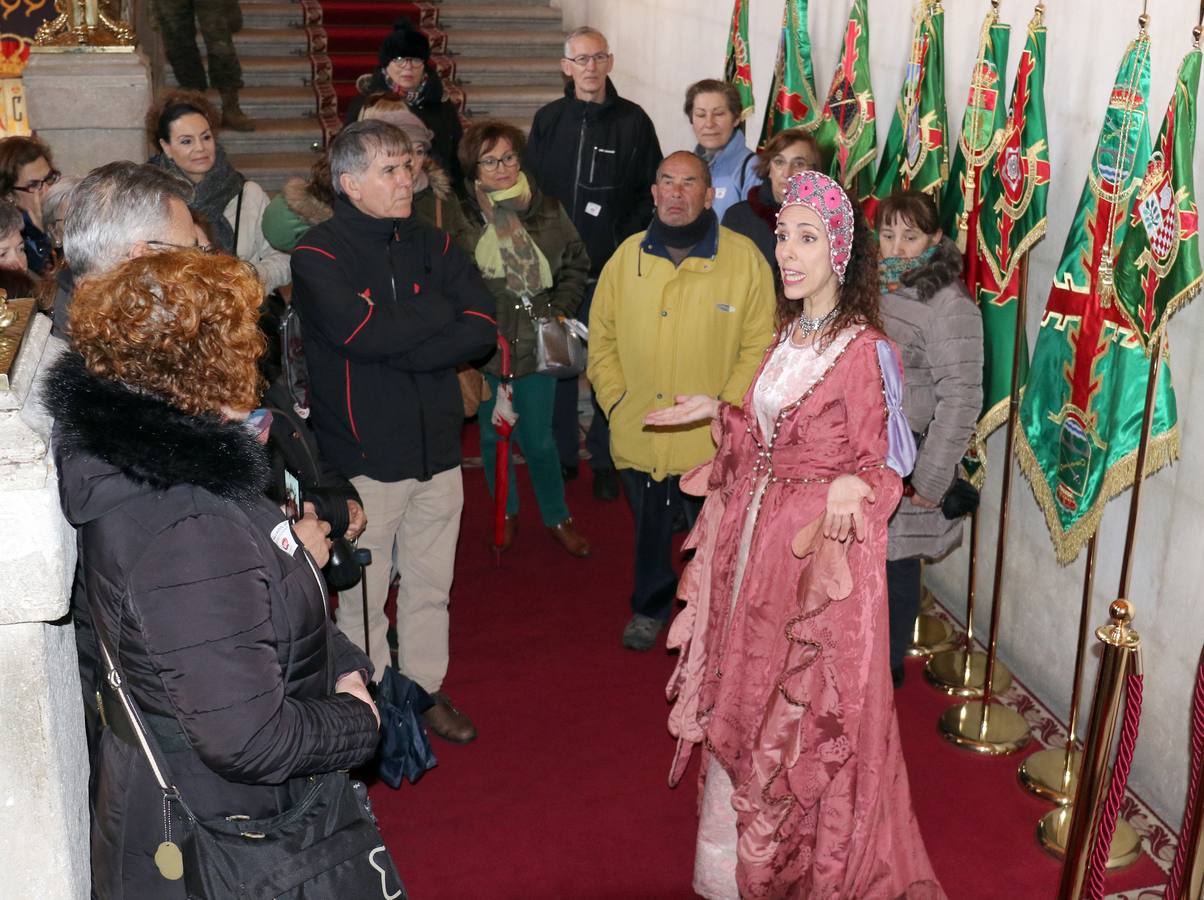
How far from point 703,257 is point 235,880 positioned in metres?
3.20

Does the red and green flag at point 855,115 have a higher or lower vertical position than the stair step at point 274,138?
higher

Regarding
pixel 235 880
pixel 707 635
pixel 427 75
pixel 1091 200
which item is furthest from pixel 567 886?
pixel 427 75

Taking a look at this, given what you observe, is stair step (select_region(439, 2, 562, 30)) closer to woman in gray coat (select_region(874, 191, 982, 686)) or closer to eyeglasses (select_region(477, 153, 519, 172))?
eyeglasses (select_region(477, 153, 519, 172))

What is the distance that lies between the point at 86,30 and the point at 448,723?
15.0 feet

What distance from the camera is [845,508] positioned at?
11.7ft

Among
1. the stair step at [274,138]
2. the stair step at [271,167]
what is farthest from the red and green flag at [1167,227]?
the stair step at [274,138]

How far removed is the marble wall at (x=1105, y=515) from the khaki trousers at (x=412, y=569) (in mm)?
2255

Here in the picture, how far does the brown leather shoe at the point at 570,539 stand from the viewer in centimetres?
639

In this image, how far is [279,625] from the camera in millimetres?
2383

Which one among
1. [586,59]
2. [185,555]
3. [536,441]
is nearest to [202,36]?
[586,59]

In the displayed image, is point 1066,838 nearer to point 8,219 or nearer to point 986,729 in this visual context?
point 986,729

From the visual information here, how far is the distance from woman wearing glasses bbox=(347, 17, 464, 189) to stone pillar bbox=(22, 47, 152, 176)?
115cm

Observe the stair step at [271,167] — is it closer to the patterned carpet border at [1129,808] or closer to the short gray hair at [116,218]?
the patterned carpet border at [1129,808]

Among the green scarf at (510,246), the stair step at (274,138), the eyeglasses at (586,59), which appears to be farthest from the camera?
the stair step at (274,138)
